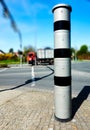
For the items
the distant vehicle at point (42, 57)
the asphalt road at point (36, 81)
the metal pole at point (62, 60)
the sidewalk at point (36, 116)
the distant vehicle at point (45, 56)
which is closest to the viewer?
the sidewalk at point (36, 116)

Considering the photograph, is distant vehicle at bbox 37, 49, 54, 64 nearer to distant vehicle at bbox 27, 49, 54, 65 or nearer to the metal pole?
distant vehicle at bbox 27, 49, 54, 65

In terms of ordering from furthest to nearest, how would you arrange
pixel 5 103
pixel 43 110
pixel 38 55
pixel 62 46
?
1. pixel 38 55
2. pixel 5 103
3. pixel 43 110
4. pixel 62 46

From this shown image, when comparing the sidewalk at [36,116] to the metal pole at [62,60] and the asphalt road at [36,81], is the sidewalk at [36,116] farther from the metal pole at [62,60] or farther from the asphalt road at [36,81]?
the asphalt road at [36,81]

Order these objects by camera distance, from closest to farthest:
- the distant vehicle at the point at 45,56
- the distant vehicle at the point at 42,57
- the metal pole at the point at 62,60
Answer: the metal pole at the point at 62,60, the distant vehicle at the point at 42,57, the distant vehicle at the point at 45,56

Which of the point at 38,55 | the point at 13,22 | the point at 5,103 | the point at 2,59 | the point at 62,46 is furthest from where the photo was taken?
the point at 2,59

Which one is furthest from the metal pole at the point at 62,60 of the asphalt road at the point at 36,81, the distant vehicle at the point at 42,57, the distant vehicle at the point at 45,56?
the distant vehicle at the point at 45,56

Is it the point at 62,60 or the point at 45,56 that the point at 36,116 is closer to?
the point at 62,60

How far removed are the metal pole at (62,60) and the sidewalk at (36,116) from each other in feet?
1.02

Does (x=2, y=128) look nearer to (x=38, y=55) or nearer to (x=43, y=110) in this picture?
(x=43, y=110)

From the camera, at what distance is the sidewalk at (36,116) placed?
14.7 feet

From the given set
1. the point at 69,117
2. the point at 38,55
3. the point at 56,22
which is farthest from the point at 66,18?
the point at 38,55

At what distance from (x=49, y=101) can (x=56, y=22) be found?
2.76m

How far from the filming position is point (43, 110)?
5688 millimetres

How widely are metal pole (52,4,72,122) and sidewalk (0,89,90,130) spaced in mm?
311
